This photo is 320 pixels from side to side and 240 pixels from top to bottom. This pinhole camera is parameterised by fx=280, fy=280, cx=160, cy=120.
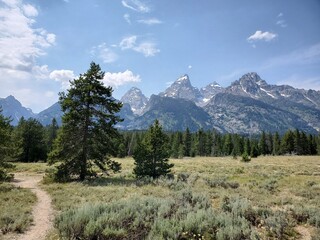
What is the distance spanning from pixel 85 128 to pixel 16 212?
14.2 meters

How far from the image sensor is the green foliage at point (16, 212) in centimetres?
1116

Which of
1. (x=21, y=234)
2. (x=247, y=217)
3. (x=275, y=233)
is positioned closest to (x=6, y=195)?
(x=21, y=234)

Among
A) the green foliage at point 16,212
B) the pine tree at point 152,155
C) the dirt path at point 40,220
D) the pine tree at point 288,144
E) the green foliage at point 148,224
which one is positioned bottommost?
the dirt path at point 40,220

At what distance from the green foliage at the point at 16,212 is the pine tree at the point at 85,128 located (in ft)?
24.0

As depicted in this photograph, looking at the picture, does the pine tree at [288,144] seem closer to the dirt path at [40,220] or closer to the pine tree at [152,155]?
the pine tree at [152,155]

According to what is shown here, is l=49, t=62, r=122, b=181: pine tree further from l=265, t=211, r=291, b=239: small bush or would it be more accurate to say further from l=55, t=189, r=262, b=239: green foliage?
l=265, t=211, r=291, b=239: small bush

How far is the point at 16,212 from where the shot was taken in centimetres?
1302

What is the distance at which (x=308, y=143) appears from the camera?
106 meters

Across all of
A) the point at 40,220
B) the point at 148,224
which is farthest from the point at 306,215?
the point at 40,220

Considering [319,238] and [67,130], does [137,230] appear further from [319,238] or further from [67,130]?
[67,130]

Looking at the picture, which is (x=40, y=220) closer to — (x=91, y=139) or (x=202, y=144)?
(x=91, y=139)

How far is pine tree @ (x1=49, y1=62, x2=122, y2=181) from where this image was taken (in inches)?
1013

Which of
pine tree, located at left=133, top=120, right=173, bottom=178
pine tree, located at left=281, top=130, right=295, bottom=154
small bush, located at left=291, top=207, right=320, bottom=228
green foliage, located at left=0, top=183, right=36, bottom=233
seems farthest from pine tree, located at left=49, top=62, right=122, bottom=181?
pine tree, located at left=281, top=130, right=295, bottom=154

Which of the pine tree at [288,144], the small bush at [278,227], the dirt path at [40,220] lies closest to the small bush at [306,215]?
the small bush at [278,227]
